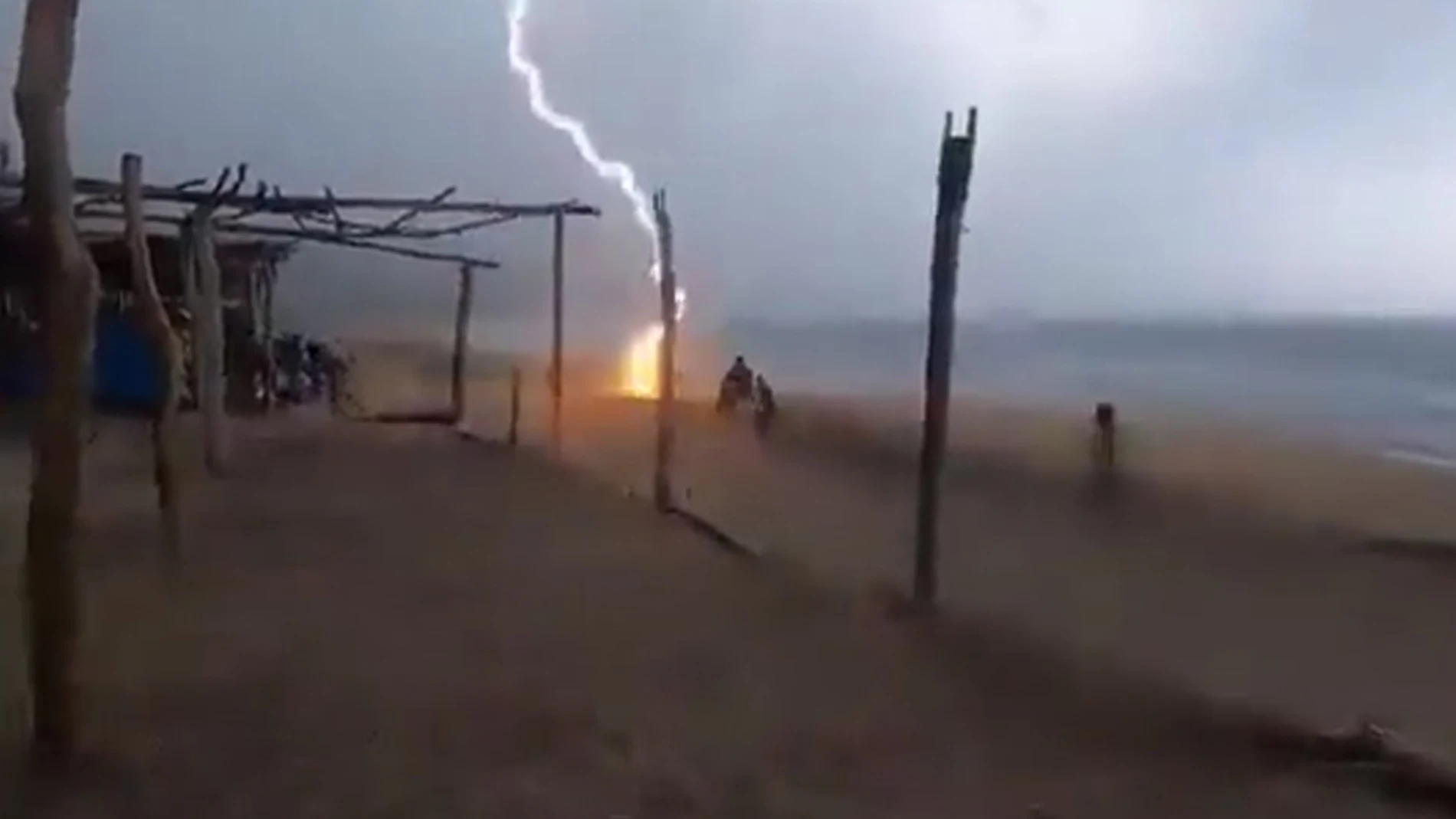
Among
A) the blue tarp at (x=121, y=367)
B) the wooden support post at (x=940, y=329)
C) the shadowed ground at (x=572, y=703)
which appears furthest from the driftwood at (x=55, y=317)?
the blue tarp at (x=121, y=367)

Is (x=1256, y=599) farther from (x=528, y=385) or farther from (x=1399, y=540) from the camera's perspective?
(x=528, y=385)

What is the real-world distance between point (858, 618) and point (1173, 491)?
13996 millimetres

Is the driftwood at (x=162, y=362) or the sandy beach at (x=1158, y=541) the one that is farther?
the sandy beach at (x=1158, y=541)

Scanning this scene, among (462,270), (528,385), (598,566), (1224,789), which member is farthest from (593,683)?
(528,385)

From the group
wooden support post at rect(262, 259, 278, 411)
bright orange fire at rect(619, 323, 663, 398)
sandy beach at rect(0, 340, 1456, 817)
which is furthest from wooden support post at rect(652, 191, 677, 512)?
bright orange fire at rect(619, 323, 663, 398)

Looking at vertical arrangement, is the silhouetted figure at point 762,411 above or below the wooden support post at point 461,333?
below

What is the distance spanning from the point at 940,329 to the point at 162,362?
4261 mm

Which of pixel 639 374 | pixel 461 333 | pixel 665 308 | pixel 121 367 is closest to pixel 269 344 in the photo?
pixel 461 333

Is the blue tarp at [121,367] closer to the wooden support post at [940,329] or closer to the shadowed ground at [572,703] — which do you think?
the shadowed ground at [572,703]

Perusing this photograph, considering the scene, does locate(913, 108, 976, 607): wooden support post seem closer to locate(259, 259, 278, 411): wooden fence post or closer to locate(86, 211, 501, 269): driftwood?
locate(86, 211, 501, 269): driftwood

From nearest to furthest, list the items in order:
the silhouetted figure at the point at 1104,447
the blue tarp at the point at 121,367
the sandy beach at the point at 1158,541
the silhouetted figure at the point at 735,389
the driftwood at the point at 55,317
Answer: the driftwood at the point at 55,317, the sandy beach at the point at 1158,541, the blue tarp at the point at 121,367, the silhouetted figure at the point at 1104,447, the silhouetted figure at the point at 735,389

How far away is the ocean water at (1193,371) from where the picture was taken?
42500mm

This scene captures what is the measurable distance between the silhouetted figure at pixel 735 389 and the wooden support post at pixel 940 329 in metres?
24.9

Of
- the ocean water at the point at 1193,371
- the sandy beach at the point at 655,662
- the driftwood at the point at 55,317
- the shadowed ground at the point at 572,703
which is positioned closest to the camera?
the driftwood at the point at 55,317
